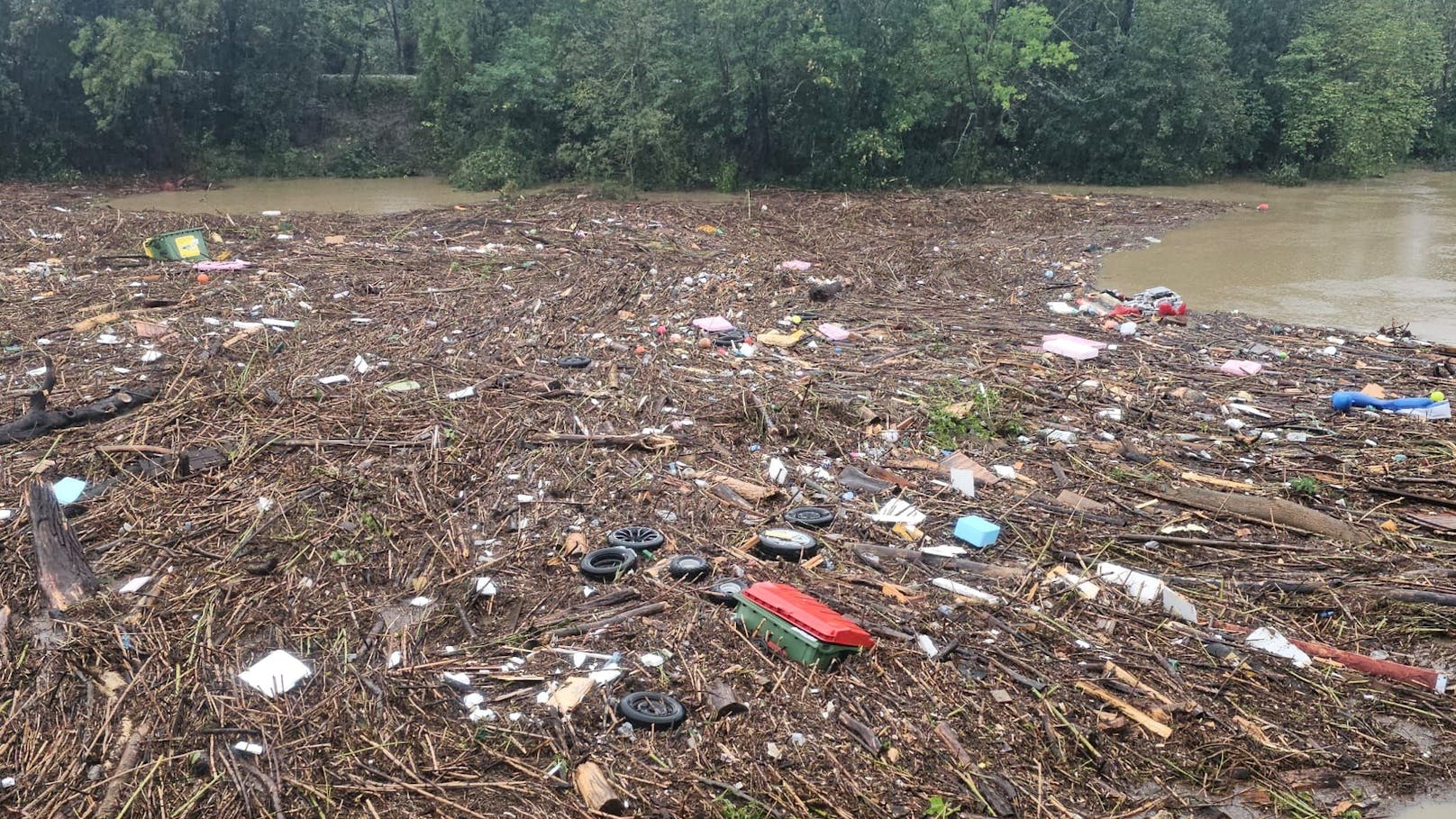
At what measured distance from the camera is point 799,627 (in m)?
2.96

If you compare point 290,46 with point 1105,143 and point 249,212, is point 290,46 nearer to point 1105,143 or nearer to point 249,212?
point 249,212

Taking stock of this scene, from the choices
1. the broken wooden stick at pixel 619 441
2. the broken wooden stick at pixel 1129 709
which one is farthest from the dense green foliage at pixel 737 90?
the broken wooden stick at pixel 1129 709

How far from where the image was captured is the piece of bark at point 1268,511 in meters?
3.93

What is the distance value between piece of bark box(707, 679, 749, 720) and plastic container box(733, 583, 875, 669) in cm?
26

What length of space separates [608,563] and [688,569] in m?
0.31

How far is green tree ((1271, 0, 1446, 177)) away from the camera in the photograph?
16922 millimetres

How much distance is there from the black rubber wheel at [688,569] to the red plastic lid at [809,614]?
0.89 feet

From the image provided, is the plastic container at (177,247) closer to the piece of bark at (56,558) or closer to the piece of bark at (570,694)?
the piece of bark at (56,558)

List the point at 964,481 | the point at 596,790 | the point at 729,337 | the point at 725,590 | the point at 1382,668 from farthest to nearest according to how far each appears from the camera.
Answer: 1. the point at 729,337
2. the point at 964,481
3. the point at 725,590
4. the point at 1382,668
5. the point at 596,790

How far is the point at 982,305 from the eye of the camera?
26.3ft

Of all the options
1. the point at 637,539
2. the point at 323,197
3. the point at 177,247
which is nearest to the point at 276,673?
the point at 637,539

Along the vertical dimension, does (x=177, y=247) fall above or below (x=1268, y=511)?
above

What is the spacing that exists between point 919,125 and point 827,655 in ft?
50.8

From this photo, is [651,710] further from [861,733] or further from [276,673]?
[276,673]
